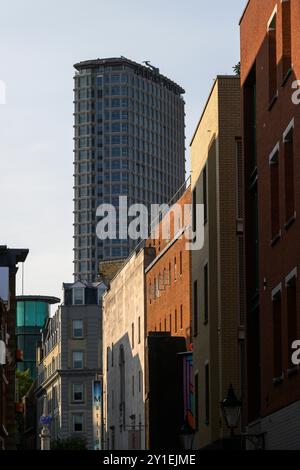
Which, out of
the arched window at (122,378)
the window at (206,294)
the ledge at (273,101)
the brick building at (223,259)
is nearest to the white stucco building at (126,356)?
the arched window at (122,378)

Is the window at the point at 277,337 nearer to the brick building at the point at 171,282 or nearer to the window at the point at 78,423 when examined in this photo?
the brick building at the point at 171,282

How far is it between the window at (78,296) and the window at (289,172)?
13092 centimetres

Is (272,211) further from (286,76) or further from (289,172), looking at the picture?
(286,76)

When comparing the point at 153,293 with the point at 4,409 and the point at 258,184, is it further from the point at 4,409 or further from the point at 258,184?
the point at 258,184

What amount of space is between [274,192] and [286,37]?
397cm

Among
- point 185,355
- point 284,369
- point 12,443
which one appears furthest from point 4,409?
point 284,369

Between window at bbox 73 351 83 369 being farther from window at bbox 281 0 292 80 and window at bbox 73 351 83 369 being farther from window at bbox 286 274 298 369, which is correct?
window at bbox 286 274 298 369

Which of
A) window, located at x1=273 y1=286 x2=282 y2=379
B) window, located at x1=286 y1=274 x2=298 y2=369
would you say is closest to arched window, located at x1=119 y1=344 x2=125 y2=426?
window, located at x1=273 y1=286 x2=282 y2=379

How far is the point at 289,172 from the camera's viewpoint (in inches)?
1342

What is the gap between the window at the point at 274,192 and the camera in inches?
1421

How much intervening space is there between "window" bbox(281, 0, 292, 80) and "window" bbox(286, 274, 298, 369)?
5.00 m

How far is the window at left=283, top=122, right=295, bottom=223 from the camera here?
33656 mm

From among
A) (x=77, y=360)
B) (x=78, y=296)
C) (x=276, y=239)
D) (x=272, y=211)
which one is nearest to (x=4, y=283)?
(x=272, y=211)

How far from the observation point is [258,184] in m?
38.8
